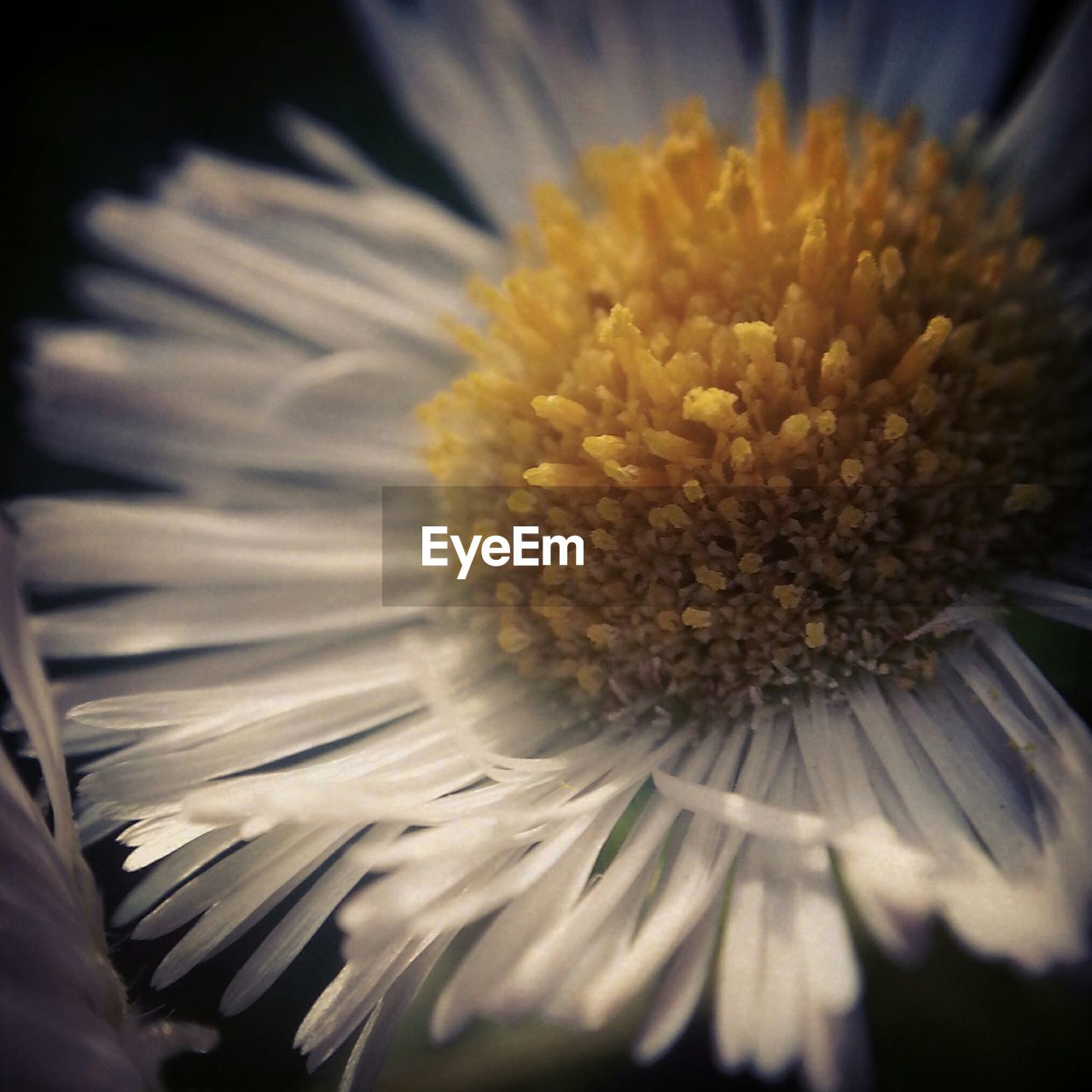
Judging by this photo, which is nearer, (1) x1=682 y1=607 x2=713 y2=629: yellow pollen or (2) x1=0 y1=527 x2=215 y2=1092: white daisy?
(2) x1=0 y1=527 x2=215 y2=1092: white daisy

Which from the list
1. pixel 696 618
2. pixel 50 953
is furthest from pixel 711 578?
pixel 50 953

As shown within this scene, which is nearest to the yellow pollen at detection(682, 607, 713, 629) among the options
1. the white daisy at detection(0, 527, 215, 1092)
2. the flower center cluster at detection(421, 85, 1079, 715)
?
the flower center cluster at detection(421, 85, 1079, 715)

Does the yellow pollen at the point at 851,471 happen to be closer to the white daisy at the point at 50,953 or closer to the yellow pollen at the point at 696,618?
the yellow pollen at the point at 696,618

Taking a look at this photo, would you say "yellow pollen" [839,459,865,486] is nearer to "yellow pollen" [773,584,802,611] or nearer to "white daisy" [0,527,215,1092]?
"yellow pollen" [773,584,802,611]

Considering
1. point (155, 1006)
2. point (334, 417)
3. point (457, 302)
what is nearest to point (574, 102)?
point (457, 302)

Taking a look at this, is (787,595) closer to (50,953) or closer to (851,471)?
(851,471)

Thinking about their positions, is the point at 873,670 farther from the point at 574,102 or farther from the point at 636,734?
the point at 574,102

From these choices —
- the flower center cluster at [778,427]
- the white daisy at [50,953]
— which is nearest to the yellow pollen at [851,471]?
the flower center cluster at [778,427]

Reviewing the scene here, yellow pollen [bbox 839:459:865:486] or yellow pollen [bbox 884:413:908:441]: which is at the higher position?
yellow pollen [bbox 884:413:908:441]
